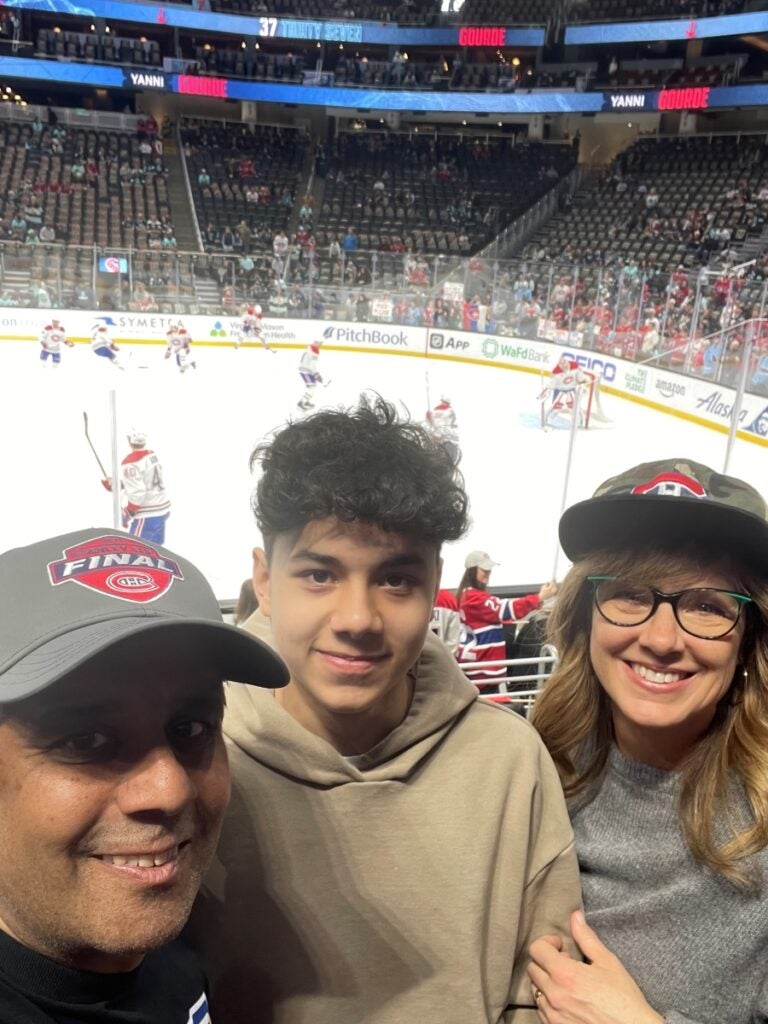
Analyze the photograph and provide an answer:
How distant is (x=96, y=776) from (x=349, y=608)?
0.47 meters

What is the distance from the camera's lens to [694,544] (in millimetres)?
1370

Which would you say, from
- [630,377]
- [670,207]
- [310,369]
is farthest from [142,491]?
[670,207]

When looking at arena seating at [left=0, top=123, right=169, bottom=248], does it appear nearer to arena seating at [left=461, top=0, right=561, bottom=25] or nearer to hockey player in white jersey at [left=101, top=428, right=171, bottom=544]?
arena seating at [left=461, top=0, right=561, bottom=25]

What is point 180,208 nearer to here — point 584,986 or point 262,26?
point 262,26

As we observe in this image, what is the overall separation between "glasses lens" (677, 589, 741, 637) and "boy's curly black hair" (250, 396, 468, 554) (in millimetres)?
403

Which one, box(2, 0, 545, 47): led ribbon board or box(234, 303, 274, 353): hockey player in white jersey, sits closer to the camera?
box(234, 303, 274, 353): hockey player in white jersey

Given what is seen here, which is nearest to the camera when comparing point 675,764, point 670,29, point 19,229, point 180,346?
point 675,764

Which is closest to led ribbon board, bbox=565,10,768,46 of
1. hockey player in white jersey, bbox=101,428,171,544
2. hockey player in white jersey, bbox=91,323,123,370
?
hockey player in white jersey, bbox=91,323,123,370

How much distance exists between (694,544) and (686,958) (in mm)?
703

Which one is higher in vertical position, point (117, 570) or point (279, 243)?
point (279, 243)

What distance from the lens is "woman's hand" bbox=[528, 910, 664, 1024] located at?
1250 millimetres

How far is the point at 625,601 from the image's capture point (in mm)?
1405

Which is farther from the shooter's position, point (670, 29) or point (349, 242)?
point (670, 29)

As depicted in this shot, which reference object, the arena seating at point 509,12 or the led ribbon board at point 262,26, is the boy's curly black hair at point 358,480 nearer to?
the led ribbon board at point 262,26
